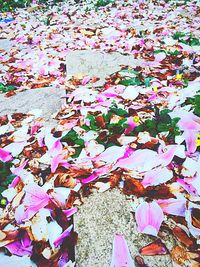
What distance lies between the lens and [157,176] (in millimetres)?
1357

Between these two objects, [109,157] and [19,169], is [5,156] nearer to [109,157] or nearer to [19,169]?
[19,169]

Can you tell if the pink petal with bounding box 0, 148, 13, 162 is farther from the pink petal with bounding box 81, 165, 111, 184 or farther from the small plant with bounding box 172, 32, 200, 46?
the small plant with bounding box 172, 32, 200, 46

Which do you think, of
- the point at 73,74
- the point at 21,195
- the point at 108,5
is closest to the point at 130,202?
the point at 21,195

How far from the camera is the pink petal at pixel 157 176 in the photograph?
1.33m

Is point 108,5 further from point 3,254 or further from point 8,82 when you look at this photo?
point 3,254

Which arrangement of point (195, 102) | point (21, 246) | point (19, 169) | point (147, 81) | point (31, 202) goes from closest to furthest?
1. point (21, 246)
2. point (31, 202)
3. point (19, 169)
4. point (195, 102)
5. point (147, 81)

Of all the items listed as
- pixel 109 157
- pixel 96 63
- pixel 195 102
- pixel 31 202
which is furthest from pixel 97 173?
pixel 96 63

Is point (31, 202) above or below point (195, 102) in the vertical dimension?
below

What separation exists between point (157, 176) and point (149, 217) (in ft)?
0.78

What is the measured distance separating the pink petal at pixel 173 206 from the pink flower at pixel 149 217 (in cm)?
3

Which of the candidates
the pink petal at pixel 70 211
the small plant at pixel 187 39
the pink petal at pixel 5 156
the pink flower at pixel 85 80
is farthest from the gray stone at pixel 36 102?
the small plant at pixel 187 39

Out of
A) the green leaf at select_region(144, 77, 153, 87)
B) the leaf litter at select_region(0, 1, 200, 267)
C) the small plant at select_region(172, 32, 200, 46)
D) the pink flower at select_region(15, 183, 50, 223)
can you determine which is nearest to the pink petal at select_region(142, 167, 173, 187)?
the leaf litter at select_region(0, 1, 200, 267)

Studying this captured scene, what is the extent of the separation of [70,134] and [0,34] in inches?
145

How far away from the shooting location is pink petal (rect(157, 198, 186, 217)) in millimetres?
1203
